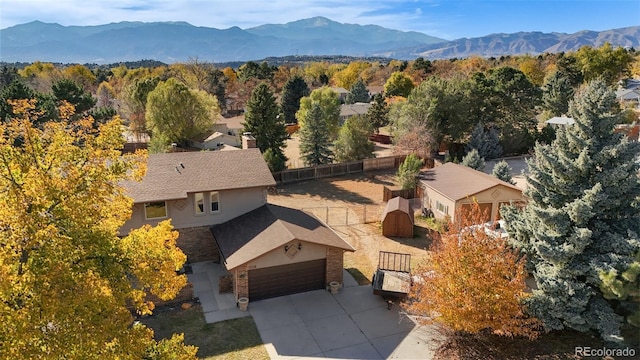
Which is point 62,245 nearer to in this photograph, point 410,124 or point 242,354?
point 242,354

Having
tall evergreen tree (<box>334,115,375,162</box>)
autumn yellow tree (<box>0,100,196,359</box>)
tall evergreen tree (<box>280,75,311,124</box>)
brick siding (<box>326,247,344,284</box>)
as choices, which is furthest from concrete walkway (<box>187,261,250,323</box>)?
tall evergreen tree (<box>280,75,311,124</box>)

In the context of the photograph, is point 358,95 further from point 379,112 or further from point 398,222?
point 398,222

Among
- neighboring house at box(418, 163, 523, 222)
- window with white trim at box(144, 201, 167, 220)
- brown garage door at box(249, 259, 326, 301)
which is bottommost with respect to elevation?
brown garage door at box(249, 259, 326, 301)

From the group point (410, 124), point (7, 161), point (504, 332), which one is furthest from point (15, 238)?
point (410, 124)

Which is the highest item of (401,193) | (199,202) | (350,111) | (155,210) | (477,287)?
(350,111)

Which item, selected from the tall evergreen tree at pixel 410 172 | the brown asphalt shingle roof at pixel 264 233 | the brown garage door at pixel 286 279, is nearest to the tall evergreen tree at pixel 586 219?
the brown asphalt shingle roof at pixel 264 233

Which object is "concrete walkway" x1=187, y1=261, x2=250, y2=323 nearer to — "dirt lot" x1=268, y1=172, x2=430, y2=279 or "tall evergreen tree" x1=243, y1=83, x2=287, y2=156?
"dirt lot" x1=268, y1=172, x2=430, y2=279

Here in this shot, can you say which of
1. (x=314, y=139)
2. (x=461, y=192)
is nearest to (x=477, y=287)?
(x=461, y=192)
